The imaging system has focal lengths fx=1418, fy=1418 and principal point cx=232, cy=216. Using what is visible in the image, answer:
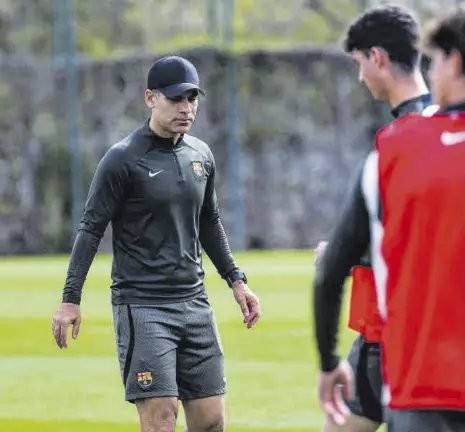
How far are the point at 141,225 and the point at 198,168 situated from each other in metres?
0.46

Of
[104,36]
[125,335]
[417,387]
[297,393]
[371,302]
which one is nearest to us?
[417,387]

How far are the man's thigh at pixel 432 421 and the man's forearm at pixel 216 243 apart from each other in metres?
3.42

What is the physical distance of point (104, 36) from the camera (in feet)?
116

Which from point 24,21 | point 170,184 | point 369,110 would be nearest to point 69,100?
point 24,21

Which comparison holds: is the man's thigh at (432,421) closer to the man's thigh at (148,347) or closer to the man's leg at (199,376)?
the man's thigh at (148,347)

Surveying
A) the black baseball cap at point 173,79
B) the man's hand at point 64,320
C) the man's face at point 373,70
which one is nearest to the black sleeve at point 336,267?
the man's face at point 373,70

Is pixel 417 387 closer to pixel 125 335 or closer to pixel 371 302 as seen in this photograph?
pixel 371 302

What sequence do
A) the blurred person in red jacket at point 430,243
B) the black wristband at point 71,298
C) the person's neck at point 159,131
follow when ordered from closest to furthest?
1. the blurred person in red jacket at point 430,243
2. the black wristband at point 71,298
3. the person's neck at point 159,131

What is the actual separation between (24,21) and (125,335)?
30617 millimetres

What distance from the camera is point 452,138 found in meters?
3.83

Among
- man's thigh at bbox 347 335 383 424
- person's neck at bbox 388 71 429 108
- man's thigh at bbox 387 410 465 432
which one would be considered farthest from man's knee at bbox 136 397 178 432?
man's thigh at bbox 387 410 465 432

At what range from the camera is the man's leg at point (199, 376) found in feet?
22.4

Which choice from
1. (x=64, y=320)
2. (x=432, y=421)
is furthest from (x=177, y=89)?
(x=432, y=421)

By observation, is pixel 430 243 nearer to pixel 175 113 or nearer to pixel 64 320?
pixel 64 320
